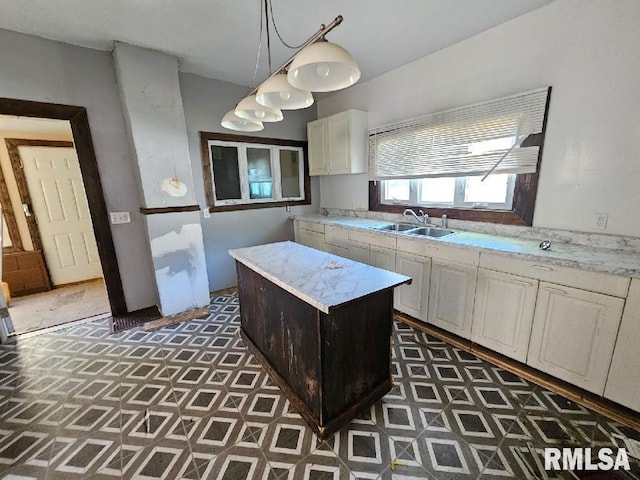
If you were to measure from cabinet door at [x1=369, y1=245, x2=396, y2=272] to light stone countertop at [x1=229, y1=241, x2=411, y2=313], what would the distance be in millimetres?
936

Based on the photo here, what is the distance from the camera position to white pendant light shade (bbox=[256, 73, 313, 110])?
140 centimetres

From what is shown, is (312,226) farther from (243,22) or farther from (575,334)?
(575,334)

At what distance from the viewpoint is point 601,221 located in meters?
1.89

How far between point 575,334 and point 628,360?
0.77 ft

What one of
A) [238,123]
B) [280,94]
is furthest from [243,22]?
[280,94]

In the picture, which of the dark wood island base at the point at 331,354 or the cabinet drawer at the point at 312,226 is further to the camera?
the cabinet drawer at the point at 312,226

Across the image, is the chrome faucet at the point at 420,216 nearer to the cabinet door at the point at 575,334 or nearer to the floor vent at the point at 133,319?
the cabinet door at the point at 575,334

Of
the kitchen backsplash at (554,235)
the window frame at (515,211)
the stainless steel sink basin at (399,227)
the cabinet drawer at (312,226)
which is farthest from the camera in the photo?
the cabinet drawer at (312,226)

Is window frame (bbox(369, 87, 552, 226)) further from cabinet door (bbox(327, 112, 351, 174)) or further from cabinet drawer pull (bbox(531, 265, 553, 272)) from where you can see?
cabinet door (bbox(327, 112, 351, 174))

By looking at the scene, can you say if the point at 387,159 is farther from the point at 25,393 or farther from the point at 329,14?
the point at 25,393

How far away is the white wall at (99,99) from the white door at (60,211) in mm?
1394

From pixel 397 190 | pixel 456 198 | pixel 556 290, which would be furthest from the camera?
pixel 397 190

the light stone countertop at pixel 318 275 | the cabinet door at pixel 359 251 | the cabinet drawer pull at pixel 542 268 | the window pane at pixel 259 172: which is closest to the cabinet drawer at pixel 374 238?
the cabinet door at pixel 359 251

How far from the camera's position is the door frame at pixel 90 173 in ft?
7.69
